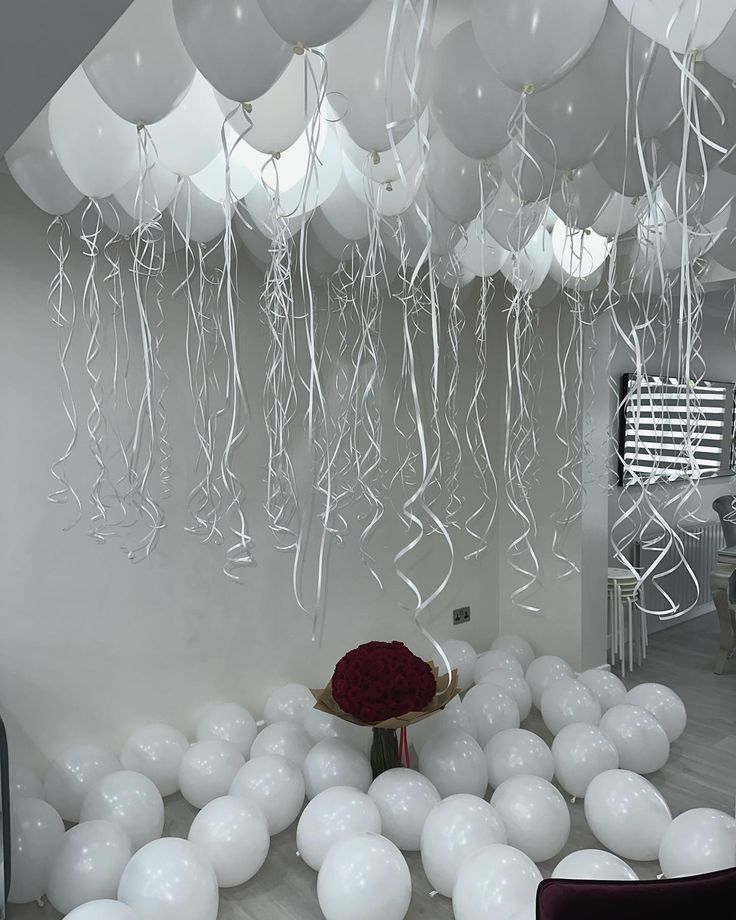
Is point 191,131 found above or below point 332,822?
above

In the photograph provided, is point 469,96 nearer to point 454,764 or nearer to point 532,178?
point 532,178

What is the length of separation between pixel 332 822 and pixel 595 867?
0.79 m

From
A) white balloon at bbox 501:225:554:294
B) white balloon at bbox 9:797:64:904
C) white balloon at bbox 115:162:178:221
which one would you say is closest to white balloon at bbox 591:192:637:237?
white balloon at bbox 501:225:554:294

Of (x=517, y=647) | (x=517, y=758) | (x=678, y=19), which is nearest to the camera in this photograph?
(x=678, y=19)

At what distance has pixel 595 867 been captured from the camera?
1954mm

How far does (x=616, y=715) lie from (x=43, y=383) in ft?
8.66

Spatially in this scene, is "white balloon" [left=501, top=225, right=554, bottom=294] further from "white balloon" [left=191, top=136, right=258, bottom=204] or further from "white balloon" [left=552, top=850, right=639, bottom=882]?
"white balloon" [left=552, top=850, right=639, bottom=882]

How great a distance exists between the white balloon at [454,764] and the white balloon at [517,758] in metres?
0.06

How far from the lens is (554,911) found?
58.9 inches

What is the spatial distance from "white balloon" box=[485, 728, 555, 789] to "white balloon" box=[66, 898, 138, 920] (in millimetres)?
1434

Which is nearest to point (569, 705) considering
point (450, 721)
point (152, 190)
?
point (450, 721)

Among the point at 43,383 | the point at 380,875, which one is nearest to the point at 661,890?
the point at 380,875

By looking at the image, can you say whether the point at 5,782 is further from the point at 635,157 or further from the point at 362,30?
the point at 635,157

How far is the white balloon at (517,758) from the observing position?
273 centimetres
